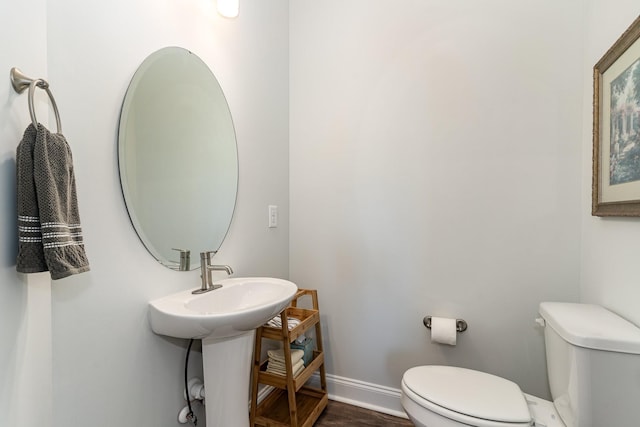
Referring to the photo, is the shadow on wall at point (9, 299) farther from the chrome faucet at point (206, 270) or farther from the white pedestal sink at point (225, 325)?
the chrome faucet at point (206, 270)

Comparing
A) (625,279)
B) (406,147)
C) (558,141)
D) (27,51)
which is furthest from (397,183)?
(27,51)

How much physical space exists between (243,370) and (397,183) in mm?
1168

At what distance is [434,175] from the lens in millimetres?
1541

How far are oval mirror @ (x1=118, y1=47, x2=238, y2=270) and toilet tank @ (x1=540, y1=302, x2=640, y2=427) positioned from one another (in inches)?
54.2

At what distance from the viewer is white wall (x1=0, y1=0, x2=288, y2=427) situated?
668 mm

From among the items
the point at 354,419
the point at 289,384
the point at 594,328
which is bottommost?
the point at 354,419

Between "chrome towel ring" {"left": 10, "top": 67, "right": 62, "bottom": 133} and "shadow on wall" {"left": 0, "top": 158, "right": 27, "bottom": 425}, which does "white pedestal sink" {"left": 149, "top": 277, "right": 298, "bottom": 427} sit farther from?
"chrome towel ring" {"left": 10, "top": 67, "right": 62, "bottom": 133}

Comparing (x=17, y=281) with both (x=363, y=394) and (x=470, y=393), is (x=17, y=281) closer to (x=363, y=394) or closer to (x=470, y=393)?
(x=470, y=393)

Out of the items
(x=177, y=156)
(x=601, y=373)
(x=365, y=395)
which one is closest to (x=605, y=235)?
(x=601, y=373)

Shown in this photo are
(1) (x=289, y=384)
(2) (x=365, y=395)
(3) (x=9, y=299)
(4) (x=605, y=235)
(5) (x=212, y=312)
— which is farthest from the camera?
(2) (x=365, y=395)

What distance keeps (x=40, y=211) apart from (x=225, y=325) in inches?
22.0

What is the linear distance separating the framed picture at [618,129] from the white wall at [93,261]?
60.1 inches

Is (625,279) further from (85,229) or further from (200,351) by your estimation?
(85,229)

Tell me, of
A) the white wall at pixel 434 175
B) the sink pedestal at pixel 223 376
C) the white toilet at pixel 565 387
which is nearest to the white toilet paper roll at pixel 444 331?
the white wall at pixel 434 175
